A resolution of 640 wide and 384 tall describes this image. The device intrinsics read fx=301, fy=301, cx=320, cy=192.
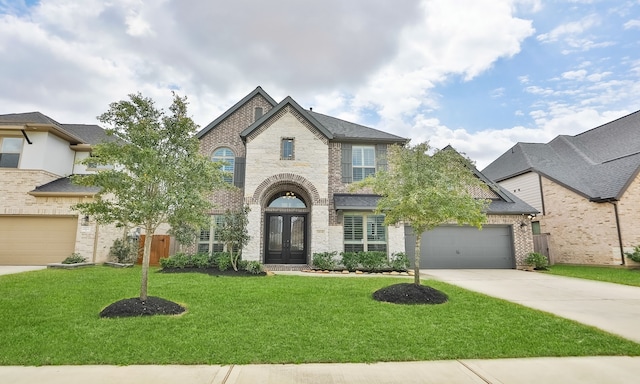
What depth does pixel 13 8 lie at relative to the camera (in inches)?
402

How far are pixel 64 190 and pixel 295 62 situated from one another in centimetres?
1274

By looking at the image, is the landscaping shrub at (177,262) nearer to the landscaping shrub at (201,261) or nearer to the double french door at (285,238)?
the landscaping shrub at (201,261)

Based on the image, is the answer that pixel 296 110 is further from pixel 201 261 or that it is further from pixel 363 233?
pixel 201 261

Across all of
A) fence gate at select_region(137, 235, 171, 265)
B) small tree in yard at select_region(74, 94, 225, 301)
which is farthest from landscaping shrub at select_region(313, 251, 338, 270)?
fence gate at select_region(137, 235, 171, 265)

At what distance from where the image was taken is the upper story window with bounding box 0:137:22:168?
14.8 meters

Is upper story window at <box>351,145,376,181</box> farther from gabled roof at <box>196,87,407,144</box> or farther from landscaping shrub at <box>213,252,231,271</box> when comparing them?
landscaping shrub at <box>213,252,231,271</box>

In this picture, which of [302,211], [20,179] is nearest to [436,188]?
[302,211]

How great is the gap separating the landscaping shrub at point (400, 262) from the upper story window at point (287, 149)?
253 inches

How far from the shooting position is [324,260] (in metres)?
12.7

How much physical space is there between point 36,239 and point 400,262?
17.0 metres

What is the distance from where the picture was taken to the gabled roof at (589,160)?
1577 centimetres

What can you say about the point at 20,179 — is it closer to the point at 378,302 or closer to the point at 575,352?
the point at 378,302

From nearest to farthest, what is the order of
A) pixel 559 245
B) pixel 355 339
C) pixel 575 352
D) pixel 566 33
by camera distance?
pixel 575 352, pixel 355 339, pixel 566 33, pixel 559 245

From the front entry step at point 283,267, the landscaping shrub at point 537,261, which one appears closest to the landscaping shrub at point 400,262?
the front entry step at point 283,267
